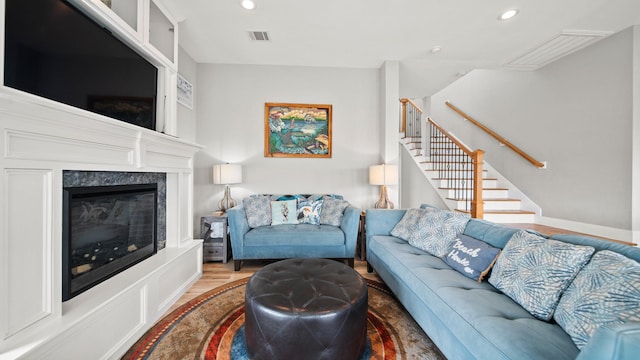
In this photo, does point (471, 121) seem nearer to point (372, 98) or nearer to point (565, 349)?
point (372, 98)

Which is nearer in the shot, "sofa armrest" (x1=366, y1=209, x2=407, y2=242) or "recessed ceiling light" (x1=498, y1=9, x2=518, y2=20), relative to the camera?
"recessed ceiling light" (x1=498, y1=9, x2=518, y2=20)

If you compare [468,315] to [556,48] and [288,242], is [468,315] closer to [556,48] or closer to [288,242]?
[288,242]

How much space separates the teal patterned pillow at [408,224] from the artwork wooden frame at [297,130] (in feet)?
5.23

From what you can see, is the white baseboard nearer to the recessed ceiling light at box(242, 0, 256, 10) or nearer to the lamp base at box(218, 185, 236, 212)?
the lamp base at box(218, 185, 236, 212)

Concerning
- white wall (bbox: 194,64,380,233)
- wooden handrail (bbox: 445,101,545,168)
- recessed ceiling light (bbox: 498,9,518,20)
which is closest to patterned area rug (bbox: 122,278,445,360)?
white wall (bbox: 194,64,380,233)

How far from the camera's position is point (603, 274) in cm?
94

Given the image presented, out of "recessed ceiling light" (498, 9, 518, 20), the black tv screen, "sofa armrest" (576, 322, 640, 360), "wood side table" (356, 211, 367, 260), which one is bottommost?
"wood side table" (356, 211, 367, 260)

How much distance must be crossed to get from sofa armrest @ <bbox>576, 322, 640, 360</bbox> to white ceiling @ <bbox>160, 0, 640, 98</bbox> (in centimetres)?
265

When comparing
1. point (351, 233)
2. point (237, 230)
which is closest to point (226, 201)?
point (237, 230)

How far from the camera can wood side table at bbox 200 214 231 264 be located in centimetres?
289

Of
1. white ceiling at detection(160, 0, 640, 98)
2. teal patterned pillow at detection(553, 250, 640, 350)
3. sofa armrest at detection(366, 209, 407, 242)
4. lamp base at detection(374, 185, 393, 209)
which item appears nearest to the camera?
teal patterned pillow at detection(553, 250, 640, 350)

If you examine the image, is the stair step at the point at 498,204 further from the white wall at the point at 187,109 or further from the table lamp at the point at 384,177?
the white wall at the point at 187,109

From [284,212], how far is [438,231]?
180 centimetres

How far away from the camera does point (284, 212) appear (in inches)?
119
